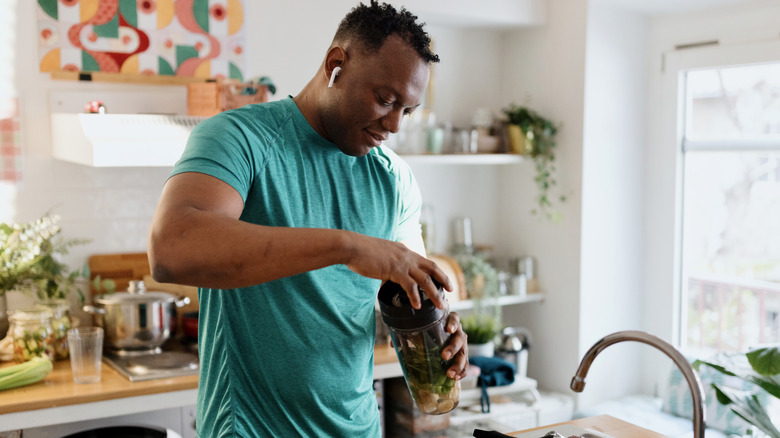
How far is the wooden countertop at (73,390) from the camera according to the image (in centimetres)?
208

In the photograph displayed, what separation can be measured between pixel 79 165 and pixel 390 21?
6.13 ft

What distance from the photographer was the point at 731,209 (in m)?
3.37

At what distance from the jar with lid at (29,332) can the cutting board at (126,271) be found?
1.10ft

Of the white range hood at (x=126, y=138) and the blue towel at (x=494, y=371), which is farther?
the blue towel at (x=494, y=371)

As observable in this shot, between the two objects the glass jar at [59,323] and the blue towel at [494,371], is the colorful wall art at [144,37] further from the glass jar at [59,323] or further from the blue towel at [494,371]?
the blue towel at [494,371]

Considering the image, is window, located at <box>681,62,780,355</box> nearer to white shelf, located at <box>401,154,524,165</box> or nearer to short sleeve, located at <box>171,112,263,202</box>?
white shelf, located at <box>401,154,524,165</box>

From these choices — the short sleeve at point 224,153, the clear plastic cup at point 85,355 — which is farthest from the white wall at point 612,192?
the short sleeve at point 224,153

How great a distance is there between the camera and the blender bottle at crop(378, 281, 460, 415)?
1196 mm

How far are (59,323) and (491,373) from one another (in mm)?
1626

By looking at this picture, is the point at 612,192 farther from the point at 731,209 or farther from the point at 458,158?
the point at 458,158

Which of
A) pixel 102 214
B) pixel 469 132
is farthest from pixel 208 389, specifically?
pixel 469 132

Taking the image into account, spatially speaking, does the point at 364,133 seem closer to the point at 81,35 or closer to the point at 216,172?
the point at 216,172

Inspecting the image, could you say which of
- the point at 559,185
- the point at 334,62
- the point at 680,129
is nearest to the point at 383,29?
the point at 334,62

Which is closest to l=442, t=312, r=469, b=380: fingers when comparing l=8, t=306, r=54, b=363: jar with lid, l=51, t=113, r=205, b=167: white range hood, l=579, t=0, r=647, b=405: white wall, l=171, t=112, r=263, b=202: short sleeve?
l=171, t=112, r=263, b=202: short sleeve
